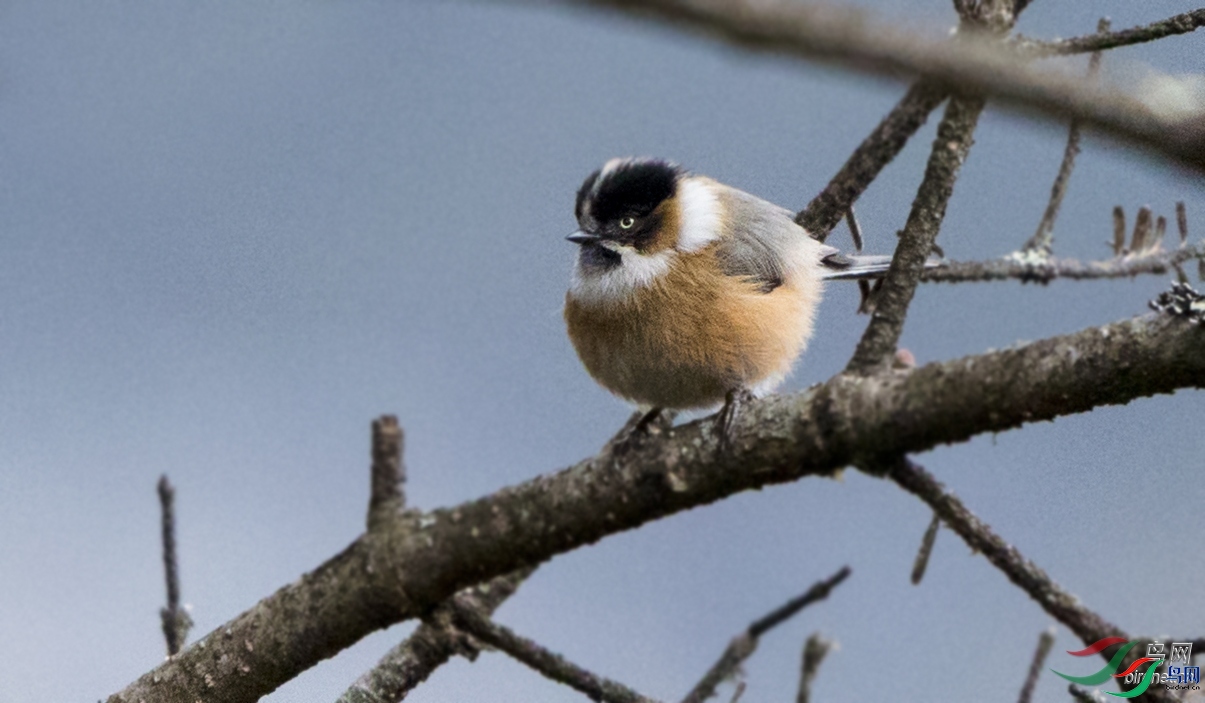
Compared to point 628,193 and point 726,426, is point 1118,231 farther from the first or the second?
point 726,426

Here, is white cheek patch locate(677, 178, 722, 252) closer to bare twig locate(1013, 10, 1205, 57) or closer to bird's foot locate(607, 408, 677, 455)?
bird's foot locate(607, 408, 677, 455)

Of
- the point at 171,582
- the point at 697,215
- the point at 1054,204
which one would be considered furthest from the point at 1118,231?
the point at 171,582

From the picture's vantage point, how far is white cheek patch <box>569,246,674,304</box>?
3510 mm

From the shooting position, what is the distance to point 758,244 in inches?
144

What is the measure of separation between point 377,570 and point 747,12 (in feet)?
6.18

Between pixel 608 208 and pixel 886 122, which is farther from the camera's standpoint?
pixel 608 208

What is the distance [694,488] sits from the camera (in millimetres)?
2166

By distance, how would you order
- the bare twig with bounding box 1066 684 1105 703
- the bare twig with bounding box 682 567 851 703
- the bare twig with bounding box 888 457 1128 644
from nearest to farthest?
the bare twig with bounding box 888 457 1128 644 < the bare twig with bounding box 1066 684 1105 703 < the bare twig with bounding box 682 567 851 703

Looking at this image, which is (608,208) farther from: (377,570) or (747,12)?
(747,12)

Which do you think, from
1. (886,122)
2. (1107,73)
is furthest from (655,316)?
(1107,73)

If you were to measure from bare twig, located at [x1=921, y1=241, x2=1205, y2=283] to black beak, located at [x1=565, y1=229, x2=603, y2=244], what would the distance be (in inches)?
42.8

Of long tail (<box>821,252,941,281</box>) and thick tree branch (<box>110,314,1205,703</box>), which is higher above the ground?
long tail (<box>821,252,941,281</box>)

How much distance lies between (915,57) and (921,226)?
1583 mm

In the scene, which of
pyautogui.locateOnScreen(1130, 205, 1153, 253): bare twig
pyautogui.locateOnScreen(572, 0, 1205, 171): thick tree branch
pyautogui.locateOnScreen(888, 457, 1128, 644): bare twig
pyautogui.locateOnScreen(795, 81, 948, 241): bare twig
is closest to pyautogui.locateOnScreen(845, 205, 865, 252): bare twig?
pyautogui.locateOnScreen(795, 81, 948, 241): bare twig
